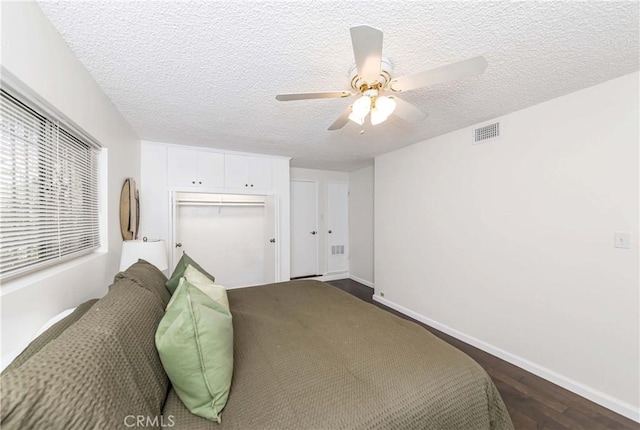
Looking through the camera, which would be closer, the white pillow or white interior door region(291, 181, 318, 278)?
the white pillow

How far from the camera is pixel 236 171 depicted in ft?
11.7

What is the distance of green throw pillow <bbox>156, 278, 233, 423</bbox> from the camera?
3.16ft

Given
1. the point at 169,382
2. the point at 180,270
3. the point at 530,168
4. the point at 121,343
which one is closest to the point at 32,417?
the point at 121,343

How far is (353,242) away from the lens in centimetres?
507

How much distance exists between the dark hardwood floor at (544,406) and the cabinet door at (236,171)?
3442mm

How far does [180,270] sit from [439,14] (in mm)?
2308

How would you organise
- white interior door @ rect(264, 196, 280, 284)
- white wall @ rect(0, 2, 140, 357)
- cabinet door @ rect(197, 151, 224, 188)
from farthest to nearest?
white interior door @ rect(264, 196, 280, 284), cabinet door @ rect(197, 151, 224, 188), white wall @ rect(0, 2, 140, 357)

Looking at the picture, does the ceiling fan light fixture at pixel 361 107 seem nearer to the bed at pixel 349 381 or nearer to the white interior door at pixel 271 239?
the bed at pixel 349 381

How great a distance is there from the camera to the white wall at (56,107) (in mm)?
957

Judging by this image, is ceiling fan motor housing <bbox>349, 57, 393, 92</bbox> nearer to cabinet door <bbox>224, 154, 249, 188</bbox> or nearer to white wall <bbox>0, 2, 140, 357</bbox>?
white wall <bbox>0, 2, 140, 357</bbox>

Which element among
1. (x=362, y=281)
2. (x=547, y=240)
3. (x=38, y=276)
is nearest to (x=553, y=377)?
(x=547, y=240)

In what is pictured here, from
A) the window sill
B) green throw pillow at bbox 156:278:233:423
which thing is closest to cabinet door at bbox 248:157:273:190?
the window sill

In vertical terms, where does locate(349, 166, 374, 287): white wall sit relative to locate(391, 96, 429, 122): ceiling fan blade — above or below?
below

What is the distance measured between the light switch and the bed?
4.73 feet
